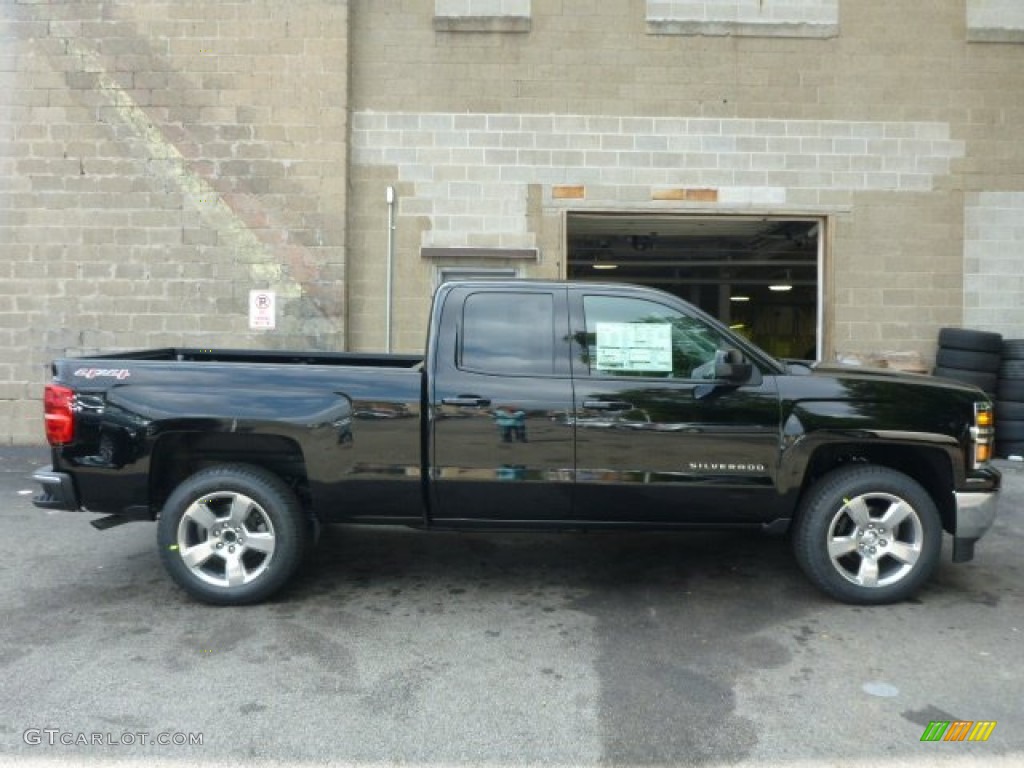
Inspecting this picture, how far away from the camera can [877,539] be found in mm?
4855

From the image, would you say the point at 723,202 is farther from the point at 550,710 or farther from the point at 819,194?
the point at 550,710

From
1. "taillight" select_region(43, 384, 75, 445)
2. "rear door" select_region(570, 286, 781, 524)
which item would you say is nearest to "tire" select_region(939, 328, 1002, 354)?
"rear door" select_region(570, 286, 781, 524)

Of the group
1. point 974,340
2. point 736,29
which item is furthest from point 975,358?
point 736,29

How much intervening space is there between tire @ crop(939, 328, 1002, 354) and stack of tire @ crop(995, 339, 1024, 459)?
14cm

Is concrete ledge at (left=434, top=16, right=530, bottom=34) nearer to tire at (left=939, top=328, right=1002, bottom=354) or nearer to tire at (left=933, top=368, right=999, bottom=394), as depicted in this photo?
tire at (left=939, top=328, right=1002, bottom=354)

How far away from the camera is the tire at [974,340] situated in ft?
31.5

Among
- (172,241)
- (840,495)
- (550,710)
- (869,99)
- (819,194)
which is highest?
(869,99)

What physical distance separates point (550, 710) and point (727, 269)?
13.6m

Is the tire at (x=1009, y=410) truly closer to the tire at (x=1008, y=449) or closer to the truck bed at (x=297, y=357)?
the tire at (x=1008, y=449)

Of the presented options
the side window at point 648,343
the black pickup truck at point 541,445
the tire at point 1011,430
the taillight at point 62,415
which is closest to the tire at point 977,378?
the tire at point 1011,430

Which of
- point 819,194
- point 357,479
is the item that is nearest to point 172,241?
point 357,479

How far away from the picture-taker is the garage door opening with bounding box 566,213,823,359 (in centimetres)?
1078

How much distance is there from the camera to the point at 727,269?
52.7ft

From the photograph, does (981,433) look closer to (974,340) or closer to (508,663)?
(508,663)
